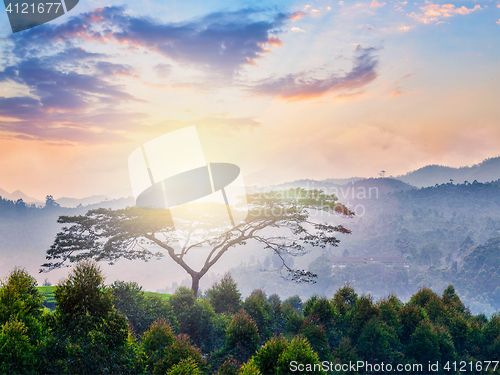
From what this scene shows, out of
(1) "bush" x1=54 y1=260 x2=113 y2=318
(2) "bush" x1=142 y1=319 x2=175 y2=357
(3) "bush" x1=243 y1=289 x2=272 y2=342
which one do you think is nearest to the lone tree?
(3) "bush" x1=243 y1=289 x2=272 y2=342

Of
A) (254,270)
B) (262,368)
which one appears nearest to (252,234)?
(262,368)

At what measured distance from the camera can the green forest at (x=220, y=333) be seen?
8281 mm

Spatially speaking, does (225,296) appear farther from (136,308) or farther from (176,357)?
(176,357)

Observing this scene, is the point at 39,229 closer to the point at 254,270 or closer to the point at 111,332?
the point at 254,270

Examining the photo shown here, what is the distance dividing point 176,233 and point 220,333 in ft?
28.0

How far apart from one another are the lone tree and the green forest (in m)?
3.58

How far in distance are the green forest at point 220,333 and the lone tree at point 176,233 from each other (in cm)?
358

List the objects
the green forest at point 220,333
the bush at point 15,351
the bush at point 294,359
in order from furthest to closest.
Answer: the bush at point 294,359 < the green forest at point 220,333 < the bush at point 15,351

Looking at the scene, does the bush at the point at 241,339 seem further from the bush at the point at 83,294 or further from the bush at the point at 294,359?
the bush at the point at 83,294

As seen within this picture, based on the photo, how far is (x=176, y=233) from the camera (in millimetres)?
23422

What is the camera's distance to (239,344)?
1327cm

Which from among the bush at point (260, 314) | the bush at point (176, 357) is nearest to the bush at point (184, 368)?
the bush at point (176, 357)

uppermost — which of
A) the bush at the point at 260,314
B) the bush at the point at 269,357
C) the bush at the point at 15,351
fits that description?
the bush at the point at 15,351

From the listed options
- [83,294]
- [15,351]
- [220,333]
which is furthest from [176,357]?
[220,333]
